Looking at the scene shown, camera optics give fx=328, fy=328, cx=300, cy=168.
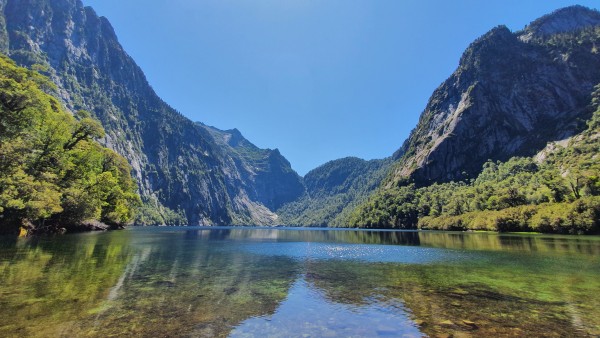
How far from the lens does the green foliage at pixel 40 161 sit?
45053 mm

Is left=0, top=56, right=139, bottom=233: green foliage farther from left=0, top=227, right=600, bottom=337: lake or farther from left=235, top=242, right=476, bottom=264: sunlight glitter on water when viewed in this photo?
left=235, top=242, right=476, bottom=264: sunlight glitter on water

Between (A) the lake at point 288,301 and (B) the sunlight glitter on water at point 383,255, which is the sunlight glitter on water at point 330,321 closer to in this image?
(A) the lake at point 288,301

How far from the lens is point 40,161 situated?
5675cm

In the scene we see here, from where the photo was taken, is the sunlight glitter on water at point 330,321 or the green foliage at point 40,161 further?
the green foliage at point 40,161

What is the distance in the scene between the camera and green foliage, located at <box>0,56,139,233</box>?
1774 inches

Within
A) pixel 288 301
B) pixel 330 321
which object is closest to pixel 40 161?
pixel 288 301

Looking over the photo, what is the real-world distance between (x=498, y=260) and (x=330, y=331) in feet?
106

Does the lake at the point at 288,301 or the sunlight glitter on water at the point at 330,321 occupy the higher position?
the lake at the point at 288,301

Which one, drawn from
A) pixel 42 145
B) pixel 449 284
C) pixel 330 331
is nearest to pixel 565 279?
pixel 449 284

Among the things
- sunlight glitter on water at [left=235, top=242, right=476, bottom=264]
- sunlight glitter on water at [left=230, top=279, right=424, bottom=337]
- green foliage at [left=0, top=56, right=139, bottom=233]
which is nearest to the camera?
sunlight glitter on water at [left=230, top=279, right=424, bottom=337]

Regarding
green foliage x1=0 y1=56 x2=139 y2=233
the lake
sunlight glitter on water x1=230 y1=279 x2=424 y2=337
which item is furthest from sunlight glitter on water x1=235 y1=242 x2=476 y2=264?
green foliage x1=0 y1=56 x2=139 y2=233

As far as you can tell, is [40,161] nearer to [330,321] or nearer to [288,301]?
[288,301]

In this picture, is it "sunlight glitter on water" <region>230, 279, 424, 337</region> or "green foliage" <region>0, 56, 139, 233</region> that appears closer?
"sunlight glitter on water" <region>230, 279, 424, 337</region>

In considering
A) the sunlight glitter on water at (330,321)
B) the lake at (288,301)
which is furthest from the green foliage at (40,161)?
the sunlight glitter on water at (330,321)
